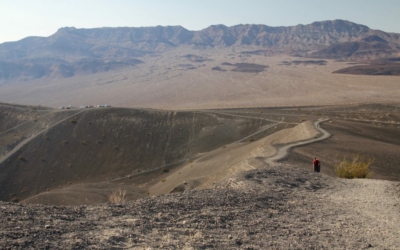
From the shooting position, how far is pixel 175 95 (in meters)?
101

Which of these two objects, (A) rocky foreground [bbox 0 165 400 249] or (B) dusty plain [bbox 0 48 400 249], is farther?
(B) dusty plain [bbox 0 48 400 249]

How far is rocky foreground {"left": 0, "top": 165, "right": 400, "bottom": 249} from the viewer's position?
26.2ft

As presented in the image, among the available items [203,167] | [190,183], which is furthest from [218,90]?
[190,183]

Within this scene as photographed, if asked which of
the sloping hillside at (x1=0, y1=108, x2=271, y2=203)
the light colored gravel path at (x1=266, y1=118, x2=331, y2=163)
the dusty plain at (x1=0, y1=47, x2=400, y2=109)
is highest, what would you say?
the dusty plain at (x1=0, y1=47, x2=400, y2=109)

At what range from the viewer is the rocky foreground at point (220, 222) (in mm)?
7975

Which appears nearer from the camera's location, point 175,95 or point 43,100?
point 175,95

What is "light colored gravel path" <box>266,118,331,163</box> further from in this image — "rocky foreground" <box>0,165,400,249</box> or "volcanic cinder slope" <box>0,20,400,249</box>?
"rocky foreground" <box>0,165,400,249</box>

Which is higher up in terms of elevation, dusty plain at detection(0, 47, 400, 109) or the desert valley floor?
dusty plain at detection(0, 47, 400, 109)

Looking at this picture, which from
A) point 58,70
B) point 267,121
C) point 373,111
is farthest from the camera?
point 58,70

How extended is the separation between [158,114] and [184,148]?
29.7 feet

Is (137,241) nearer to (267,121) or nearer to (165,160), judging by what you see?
(165,160)

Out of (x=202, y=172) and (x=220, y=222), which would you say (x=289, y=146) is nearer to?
(x=202, y=172)

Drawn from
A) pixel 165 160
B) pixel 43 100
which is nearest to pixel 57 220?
pixel 165 160

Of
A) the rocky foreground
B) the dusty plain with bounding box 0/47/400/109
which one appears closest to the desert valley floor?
the rocky foreground
